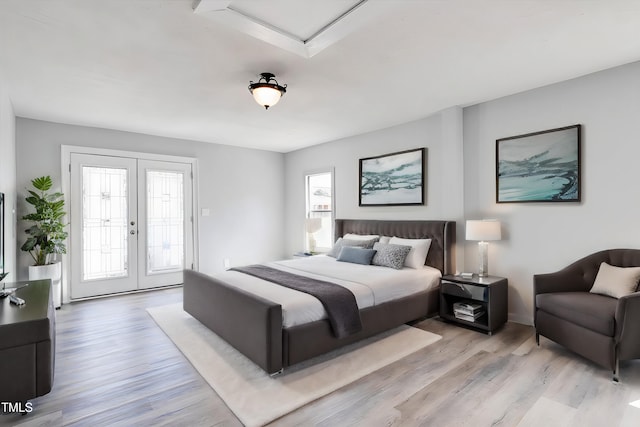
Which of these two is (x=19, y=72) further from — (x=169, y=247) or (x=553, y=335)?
(x=553, y=335)

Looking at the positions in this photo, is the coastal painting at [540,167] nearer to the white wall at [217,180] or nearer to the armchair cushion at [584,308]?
the armchair cushion at [584,308]

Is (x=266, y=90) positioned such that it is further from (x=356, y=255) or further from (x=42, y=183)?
(x=42, y=183)

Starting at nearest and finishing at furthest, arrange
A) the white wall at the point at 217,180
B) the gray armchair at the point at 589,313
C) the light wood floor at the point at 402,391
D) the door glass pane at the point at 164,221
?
1. the light wood floor at the point at 402,391
2. the gray armchair at the point at 589,313
3. the white wall at the point at 217,180
4. the door glass pane at the point at 164,221

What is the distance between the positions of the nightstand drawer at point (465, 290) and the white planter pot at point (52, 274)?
4.53 m

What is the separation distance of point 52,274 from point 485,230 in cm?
524

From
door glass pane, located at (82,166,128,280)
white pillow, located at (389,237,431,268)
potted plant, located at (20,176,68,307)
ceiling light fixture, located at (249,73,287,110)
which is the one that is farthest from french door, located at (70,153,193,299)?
white pillow, located at (389,237,431,268)

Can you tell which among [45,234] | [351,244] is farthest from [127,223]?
[351,244]

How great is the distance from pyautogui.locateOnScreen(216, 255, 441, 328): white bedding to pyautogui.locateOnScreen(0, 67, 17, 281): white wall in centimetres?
223

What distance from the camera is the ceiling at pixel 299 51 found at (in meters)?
2.07

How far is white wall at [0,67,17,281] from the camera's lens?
9.91 ft

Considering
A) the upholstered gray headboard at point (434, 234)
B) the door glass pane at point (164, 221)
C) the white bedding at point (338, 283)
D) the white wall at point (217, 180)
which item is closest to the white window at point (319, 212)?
the white wall at point (217, 180)

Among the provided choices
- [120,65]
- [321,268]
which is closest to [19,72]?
[120,65]

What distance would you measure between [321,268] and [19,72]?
353cm

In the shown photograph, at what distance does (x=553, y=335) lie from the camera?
2.85 m
